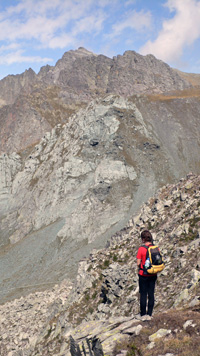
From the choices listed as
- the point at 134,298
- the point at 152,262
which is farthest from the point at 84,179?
the point at 152,262

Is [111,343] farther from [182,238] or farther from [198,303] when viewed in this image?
[182,238]

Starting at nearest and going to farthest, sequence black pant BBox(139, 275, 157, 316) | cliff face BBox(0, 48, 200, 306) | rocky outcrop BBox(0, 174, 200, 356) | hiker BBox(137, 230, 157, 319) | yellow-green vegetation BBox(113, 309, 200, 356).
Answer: yellow-green vegetation BBox(113, 309, 200, 356), rocky outcrop BBox(0, 174, 200, 356), hiker BBox(137, 230, 157, 319), black pant BBox(139, 275, 157, 316), cliff face BBox(0, 48, 200, 306)

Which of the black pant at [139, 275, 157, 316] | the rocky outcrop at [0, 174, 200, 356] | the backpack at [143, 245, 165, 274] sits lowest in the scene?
the rocky outcrop at [0, 174, 200, 356]

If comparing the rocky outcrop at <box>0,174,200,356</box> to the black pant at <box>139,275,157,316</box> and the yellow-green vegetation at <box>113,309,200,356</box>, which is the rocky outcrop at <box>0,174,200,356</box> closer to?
the yellow-green vegetation at <box>113,309,200,356</box>

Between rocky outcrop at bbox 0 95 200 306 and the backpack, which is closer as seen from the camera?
the backpack

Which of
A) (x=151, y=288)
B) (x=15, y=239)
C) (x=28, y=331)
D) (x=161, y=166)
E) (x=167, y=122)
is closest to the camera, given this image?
(x=151, y=288)

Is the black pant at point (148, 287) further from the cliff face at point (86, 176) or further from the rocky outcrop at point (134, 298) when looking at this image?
the cliff face at point (86, 176)

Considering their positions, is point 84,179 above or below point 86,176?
below

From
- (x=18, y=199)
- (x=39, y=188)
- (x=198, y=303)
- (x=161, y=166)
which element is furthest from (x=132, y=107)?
(x=198, y=303)

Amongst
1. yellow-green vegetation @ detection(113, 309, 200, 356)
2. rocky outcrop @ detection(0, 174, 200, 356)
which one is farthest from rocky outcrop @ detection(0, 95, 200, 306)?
yellow-green vegetation @ detection(113, 309, 200, 356)

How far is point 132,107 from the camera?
106 metres

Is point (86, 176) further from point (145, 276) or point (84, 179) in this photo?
point (145, 276)

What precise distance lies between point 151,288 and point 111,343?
249 centimetres

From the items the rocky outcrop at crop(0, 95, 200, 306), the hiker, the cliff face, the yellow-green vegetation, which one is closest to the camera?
the yellow-green vegetation
